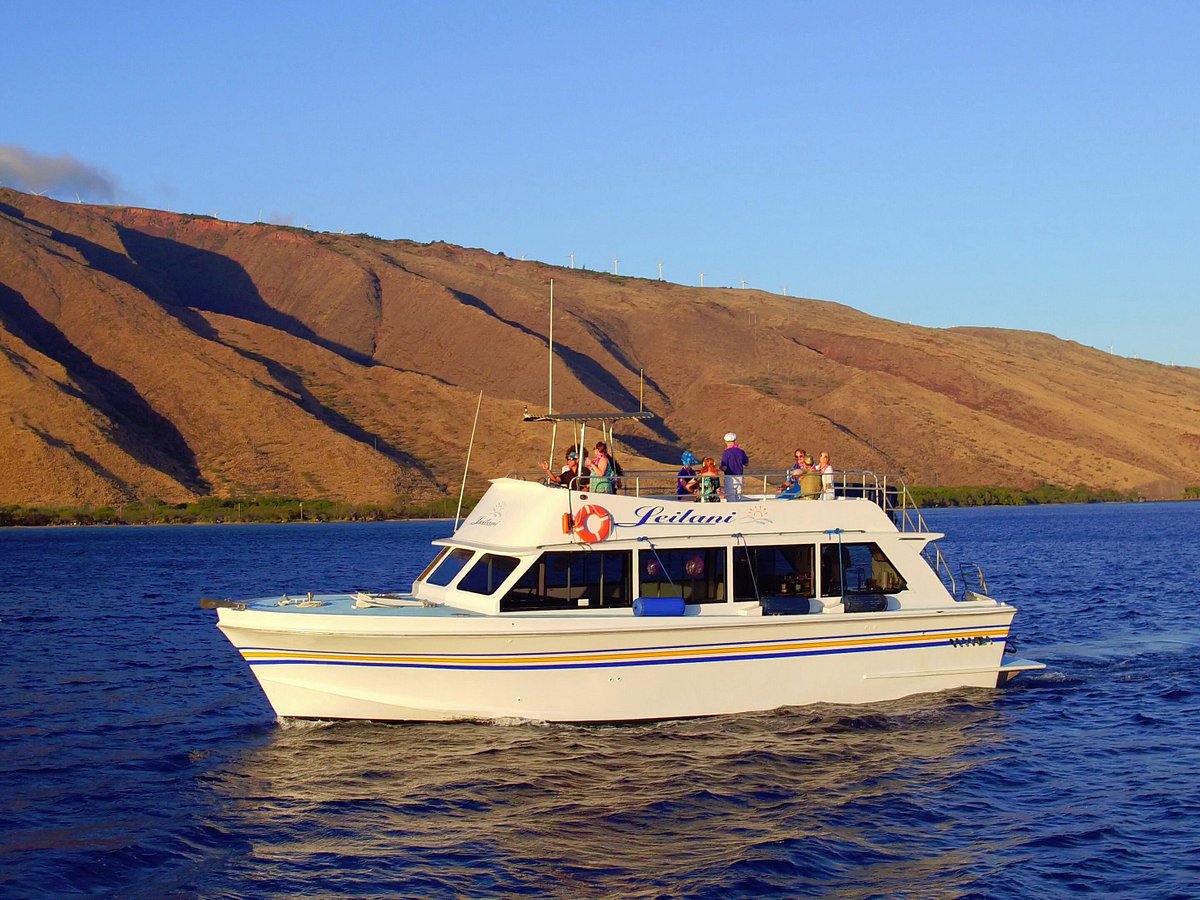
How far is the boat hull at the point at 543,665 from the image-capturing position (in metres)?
15.2

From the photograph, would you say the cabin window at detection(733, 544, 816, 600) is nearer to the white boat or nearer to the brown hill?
the white boat

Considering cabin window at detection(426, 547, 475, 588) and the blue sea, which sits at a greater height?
cabin window at detection(426, 547, 475, 588)

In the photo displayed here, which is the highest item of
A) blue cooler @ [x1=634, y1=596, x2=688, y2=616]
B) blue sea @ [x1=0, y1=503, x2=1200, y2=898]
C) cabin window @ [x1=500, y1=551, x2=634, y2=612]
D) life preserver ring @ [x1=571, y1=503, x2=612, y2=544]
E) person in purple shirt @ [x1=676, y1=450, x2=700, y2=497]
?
person in purple shirt @ [x1=676, y1=450, x2=700, y2=497]

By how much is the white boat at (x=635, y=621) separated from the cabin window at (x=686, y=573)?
2 centimetres

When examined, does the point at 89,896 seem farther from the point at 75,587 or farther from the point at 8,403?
the point at 8,403

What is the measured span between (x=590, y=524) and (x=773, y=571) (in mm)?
2578

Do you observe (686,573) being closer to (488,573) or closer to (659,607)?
(659,607)

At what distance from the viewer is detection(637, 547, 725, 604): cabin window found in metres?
16.4

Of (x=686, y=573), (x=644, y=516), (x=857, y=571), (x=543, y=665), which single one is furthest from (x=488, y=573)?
(x=857, y=571)

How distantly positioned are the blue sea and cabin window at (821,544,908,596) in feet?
5.02

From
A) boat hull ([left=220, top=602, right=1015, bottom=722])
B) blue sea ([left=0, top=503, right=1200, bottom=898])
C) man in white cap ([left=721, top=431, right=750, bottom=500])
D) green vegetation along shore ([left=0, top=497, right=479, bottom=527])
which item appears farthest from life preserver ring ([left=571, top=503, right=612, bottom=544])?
green vegetation along shore ([left=0, top=497, right=479, bottom=527])

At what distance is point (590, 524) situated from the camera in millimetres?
16062

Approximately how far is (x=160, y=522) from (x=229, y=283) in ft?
219

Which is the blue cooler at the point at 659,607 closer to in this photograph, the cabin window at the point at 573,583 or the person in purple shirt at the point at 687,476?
the cabin window at the point at 573,583
